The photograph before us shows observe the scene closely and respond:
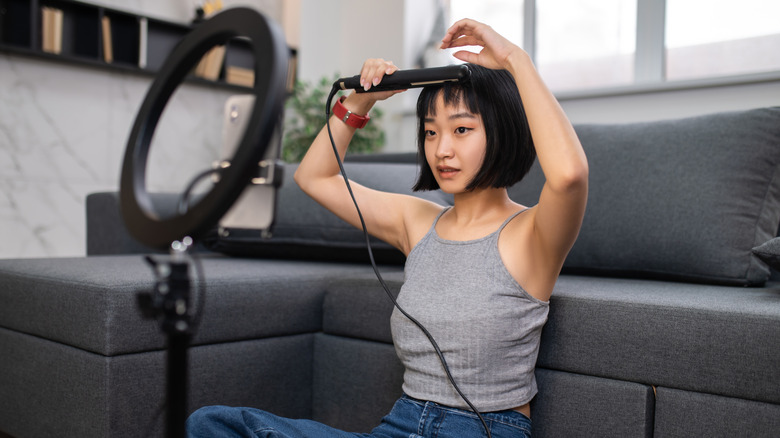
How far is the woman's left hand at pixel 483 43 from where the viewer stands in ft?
3.01

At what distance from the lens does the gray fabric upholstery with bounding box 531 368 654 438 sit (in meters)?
1.03

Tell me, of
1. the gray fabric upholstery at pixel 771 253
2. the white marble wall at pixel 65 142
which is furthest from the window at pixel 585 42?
the gray fabric upholstery at pixel 771 253

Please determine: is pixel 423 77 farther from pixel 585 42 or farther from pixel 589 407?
pixel 585 42

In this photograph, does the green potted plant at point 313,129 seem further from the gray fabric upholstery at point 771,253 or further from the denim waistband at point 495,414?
the denim waistband at point 495,414

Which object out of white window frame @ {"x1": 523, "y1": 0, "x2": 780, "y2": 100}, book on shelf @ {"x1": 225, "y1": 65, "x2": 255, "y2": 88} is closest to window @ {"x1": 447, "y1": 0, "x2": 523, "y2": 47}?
white window frame @ {"x1": 523, "y1": 0, "x2": 780, "y2": 100}

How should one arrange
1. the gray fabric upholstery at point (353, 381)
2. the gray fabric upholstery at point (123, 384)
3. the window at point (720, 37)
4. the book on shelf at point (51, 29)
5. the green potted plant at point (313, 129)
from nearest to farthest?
the gray fabric upholstery at point (123, 384) → the gray fabric upholstery at point (353, 381) → the window at point (720, 37) → the book on shelf at point (51, 29) → the green potted plant at point (313, 129)

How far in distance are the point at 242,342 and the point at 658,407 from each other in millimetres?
817

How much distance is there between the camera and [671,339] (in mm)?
1012

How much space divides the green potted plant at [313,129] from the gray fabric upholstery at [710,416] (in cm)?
282

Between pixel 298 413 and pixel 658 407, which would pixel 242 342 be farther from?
pixel 658 407

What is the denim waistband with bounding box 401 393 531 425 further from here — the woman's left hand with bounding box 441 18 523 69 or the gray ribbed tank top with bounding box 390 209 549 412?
the woman's left hand with bounding box 441 18 523 69

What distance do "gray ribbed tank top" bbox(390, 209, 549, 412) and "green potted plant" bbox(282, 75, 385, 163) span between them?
270 centimetres

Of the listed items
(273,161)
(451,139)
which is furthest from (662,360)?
(273,161)

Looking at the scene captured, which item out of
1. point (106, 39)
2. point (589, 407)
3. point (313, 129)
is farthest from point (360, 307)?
point (106, 39)
